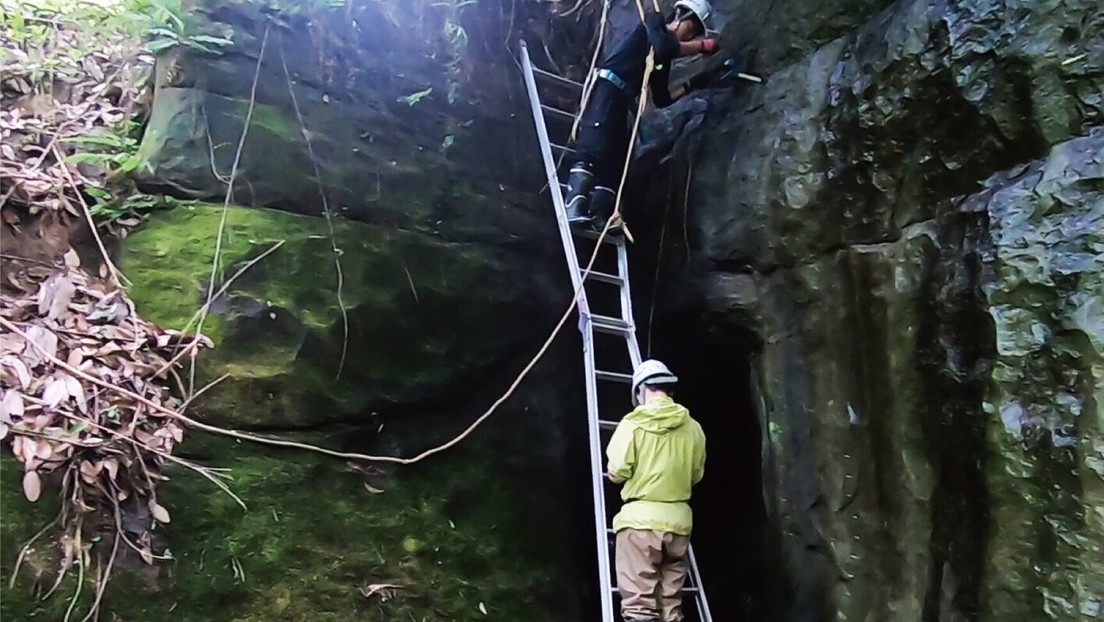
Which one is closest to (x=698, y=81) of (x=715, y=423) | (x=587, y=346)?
(x=587, y=346)

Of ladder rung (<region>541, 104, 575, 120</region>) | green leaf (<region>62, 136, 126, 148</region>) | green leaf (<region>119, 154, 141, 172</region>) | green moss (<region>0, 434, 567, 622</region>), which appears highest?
ladder rung (<region>541, 104, 575, 120</region>)

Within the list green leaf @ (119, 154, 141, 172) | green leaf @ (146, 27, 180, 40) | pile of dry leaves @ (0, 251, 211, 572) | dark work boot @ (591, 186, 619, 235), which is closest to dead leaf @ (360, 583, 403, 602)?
pile of dry leaves @ (0, 251, 211, 572)

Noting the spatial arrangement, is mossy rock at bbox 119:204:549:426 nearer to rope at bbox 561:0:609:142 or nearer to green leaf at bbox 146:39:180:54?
green leaf at bbox 146:39:180:54

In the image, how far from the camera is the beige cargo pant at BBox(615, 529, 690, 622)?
395 cm

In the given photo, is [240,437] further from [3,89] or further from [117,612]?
[3,89]

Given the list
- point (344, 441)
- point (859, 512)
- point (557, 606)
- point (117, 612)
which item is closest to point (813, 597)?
point (859, 512)

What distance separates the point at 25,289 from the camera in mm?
3480

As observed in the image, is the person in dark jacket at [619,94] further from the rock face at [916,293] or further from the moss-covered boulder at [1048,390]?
the moss-covered boulder at [1048,390]

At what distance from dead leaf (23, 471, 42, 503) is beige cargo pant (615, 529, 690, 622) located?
244 centimetres

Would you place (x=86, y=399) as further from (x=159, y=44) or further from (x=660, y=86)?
(x=660, y=86)

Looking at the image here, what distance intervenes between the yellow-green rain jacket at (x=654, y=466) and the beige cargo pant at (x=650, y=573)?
0.19ft

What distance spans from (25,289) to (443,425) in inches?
75.2

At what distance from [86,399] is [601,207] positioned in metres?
2.96

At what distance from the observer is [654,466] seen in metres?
4.04
